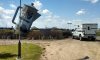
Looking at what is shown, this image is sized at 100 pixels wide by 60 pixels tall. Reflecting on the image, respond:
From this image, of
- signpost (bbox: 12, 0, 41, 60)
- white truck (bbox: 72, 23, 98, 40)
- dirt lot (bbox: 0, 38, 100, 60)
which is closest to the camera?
dirt lot (bbox: 0, 38, 100, 60)

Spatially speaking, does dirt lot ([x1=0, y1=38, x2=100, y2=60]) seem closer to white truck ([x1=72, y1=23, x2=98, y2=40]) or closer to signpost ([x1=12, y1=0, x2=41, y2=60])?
white truck ([x1=72, y1=23, x2=98, y2=40])

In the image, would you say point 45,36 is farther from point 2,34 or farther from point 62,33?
point 2,34

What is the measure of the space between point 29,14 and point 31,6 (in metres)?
2.00

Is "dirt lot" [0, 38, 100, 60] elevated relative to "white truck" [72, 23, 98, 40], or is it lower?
lower

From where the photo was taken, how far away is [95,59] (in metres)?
26.0

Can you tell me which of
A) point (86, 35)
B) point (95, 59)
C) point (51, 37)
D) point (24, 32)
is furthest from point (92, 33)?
point (95, 59)

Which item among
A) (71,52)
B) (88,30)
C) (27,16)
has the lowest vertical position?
(71,52)

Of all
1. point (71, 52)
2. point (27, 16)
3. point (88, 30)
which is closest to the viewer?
point (71, 52)

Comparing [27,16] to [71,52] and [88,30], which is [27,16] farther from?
[71,52]

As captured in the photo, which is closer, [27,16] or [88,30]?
[88,30]

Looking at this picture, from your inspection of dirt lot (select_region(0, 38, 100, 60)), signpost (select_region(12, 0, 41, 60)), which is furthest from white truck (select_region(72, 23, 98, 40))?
signpost (select_region(12, 0, 41, 60))

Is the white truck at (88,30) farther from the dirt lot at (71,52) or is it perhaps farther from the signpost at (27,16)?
the signpost at (27,16)

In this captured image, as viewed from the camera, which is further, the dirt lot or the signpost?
the signpost

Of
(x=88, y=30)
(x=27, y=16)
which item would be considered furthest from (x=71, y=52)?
(x=27, y=16)
